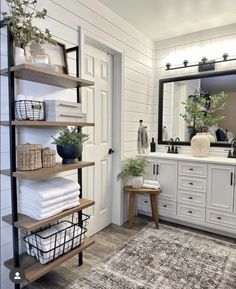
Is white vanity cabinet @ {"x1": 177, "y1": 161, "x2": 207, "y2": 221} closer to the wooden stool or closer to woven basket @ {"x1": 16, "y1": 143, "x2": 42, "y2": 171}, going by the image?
the wooden stool

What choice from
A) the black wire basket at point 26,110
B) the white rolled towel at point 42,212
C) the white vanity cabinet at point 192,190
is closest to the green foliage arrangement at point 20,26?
the black wire basket at point 26,110

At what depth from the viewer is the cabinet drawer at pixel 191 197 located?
8.85ft

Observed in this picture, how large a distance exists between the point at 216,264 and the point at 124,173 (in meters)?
1.36

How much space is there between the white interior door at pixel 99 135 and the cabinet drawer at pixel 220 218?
1224 mm

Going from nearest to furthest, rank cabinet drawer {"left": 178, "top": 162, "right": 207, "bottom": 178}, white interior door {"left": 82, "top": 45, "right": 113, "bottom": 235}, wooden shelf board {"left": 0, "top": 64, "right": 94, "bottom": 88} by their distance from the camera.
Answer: wooden shelf board {"left": 0, "top": 64, "right": 94, "bottom": 88}, white interior door {"left": 82, "top": 45, "right": 113, "bottom": 235}, cabinet drawer {"left": 178, "top": 162, "right": 207, "bottom": 178}

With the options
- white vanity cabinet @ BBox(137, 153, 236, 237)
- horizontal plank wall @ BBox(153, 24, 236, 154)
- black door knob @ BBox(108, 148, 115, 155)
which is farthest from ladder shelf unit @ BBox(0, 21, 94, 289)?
horizontal plank wall @ BBox(153, 24, 236, 154)

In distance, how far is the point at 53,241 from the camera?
5.31 ft

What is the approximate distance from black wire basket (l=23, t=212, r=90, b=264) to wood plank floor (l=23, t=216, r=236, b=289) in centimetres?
31

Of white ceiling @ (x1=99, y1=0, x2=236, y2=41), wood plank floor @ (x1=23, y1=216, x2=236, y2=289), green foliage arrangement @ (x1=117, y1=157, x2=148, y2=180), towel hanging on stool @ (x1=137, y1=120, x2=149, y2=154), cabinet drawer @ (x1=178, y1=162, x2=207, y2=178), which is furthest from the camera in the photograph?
towel hanging on stool @ (x1=137, y1=120, x2=149, y2=154)

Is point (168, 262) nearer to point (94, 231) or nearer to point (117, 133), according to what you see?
point (94, 231)

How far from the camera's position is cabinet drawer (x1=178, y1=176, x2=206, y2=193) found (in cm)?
268

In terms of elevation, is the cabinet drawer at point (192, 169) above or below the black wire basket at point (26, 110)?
below

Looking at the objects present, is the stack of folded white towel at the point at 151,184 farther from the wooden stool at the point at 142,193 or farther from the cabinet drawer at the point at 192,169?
the cabinet drawer at the point at 192,169

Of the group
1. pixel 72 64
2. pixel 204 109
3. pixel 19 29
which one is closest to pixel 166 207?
pixel 204 109
